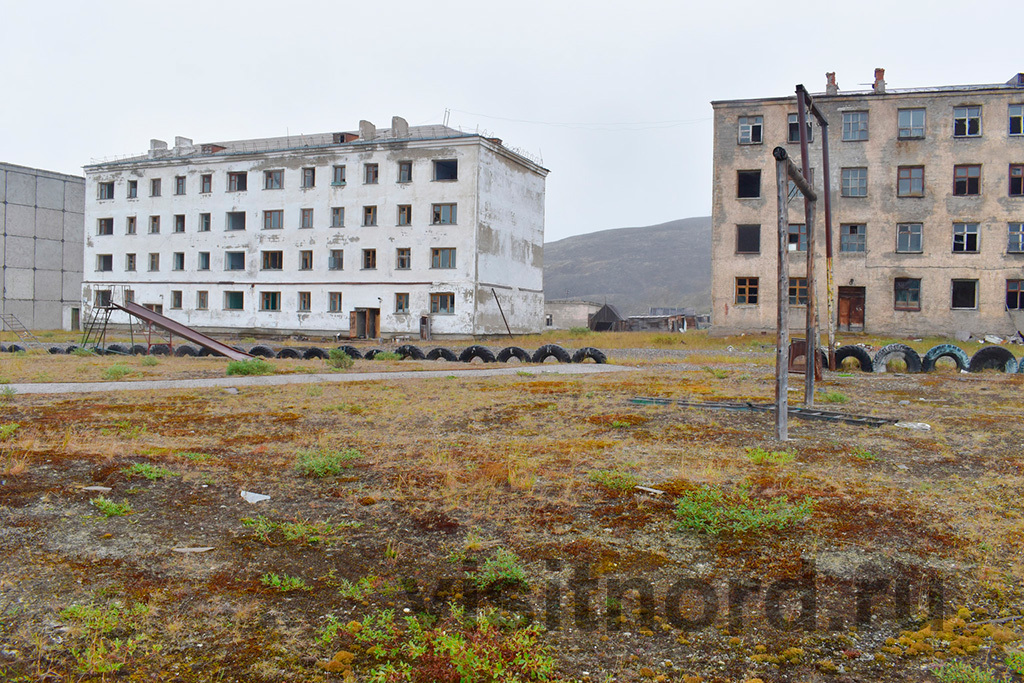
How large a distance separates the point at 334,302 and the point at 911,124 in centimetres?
3106

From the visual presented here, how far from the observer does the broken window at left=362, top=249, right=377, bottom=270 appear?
→ 38656 millimetres

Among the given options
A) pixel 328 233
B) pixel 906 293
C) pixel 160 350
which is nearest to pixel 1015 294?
pixel 906 293

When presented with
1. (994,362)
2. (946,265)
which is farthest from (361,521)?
(946,265)

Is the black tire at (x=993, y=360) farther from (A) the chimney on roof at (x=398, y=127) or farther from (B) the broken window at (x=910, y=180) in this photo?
(A) the chimney on roof at (x=398, y=127)

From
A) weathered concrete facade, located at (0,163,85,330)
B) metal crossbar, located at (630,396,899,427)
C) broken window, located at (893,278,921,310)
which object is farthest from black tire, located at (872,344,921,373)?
weathered concrete facade, located at (0,163,85,330)

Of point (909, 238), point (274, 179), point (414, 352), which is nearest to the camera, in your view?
point (414, 352)

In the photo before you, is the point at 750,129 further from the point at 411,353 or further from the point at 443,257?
the point at 411,353

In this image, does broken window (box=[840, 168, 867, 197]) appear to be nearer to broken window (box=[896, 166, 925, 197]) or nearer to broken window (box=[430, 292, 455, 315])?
broken window (box=[896, 166, 925, 197])

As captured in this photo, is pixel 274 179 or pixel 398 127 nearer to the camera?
pixel 398 127

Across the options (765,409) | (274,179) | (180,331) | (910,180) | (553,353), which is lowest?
(765,409)

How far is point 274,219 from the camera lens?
4084 cm

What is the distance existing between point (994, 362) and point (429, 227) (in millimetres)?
27182

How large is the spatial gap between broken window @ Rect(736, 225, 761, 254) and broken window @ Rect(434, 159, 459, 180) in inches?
597

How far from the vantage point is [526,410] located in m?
9.10
